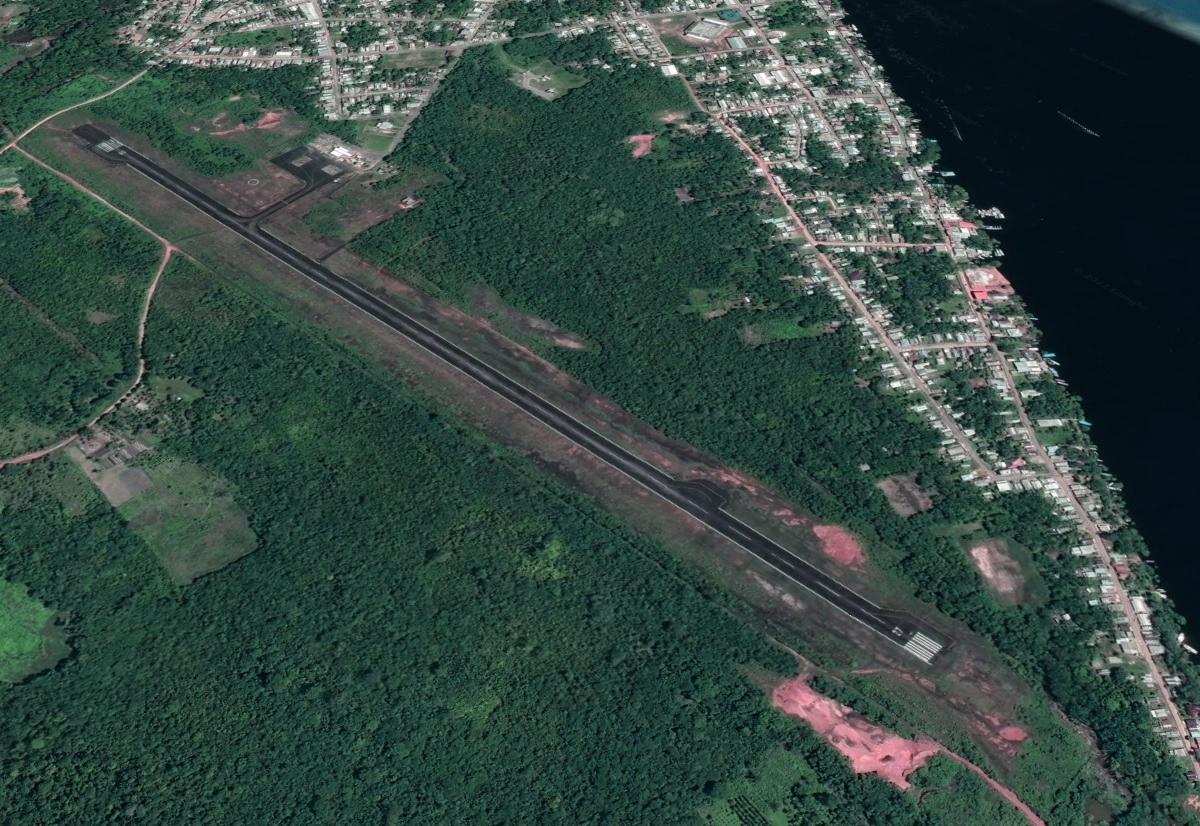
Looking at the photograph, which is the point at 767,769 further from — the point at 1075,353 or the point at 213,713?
the point at 1075,353

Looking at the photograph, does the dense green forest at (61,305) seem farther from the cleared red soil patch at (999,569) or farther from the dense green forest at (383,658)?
the cleared red soil patch at (999,569)

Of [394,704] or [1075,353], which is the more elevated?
[1075,353]

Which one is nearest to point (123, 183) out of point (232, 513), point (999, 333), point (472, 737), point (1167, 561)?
point (232, 513)

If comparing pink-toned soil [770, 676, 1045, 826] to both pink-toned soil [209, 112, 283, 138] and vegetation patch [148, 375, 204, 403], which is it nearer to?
vegetation patch [148, 375, 204, 403]

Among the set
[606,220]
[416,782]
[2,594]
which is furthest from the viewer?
[606,220]

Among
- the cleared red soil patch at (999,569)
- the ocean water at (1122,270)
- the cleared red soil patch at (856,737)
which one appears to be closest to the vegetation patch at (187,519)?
the cleared red soil patch at (856,737)

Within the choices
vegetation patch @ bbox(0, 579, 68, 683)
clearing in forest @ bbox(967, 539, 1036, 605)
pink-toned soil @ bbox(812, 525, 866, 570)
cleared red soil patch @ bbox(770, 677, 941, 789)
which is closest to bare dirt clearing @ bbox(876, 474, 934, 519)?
pink-toned soil @ bbox(812, 525, 866, 570)

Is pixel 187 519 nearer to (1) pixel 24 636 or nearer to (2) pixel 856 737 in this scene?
(1) pixel 24 636
